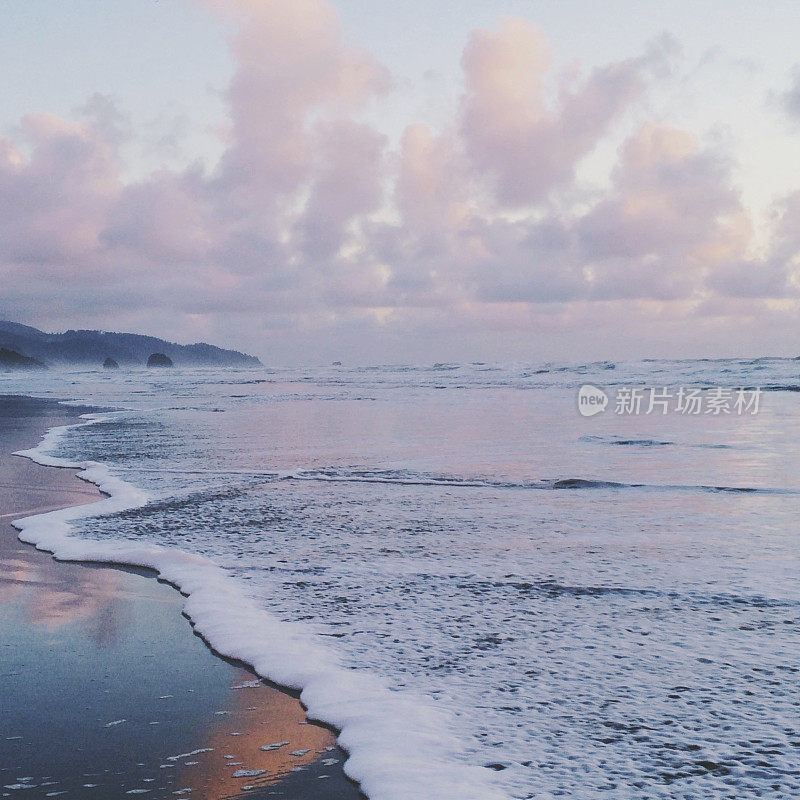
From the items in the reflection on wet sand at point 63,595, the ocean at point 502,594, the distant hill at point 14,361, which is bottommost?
the reflection on wet sand at point 63,595

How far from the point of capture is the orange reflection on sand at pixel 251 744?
281cm

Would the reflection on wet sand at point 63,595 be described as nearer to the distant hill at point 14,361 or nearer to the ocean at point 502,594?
the ocean at point 502,594

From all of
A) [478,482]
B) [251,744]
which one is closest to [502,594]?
[251,744]

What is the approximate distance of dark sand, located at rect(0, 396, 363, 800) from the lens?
111 inches

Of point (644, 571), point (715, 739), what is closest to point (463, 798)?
point (715, 739)

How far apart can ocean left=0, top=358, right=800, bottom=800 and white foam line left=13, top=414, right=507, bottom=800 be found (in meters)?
0.01

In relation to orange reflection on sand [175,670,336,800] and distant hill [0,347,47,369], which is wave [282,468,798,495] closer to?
orange reflection on sand [175,670,336,800]

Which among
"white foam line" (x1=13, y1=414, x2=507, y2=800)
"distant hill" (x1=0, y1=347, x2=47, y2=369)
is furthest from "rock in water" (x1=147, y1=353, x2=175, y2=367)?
"white foam line" (x1=13, y1=414, x2=507, y2=800)

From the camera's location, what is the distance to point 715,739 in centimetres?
307

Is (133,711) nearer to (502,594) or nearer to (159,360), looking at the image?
(502,594)

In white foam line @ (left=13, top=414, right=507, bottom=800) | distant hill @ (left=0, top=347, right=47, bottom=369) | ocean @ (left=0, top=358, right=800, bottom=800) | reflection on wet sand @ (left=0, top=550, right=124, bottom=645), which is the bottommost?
reflection on wet sand @ (left=0, top=550, right=124, bottom=645)

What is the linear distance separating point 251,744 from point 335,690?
2.02ft

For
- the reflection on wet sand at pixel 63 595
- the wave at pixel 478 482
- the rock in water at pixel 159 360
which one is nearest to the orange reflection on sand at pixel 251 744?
the reflection on wet sand at pixel 63 595

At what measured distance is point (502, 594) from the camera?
197 inches
